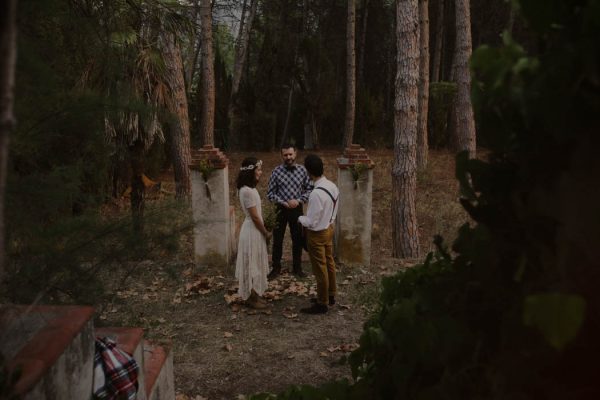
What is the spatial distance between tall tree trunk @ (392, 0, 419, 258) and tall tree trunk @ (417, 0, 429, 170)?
251 inches

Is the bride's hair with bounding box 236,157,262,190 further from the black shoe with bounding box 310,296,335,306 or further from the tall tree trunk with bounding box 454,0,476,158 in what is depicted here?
the tall tree trunk with bounding box 454,0,476,158

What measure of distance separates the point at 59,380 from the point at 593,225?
179 centimetres

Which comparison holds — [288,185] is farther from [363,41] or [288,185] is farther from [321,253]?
[363,41]

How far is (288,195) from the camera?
7840 millimetres

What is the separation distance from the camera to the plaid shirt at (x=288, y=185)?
7.77 meters

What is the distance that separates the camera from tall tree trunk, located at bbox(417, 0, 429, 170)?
14953 millimetres

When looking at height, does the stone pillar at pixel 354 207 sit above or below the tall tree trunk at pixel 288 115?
below

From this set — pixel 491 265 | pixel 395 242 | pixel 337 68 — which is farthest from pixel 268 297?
pixel 337 68

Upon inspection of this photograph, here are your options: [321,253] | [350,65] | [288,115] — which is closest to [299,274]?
[321,253]

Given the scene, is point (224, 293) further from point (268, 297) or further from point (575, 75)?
point (575, 75)

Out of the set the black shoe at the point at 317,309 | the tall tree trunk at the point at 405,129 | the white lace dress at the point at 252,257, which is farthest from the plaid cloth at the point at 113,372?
the tall tree trunk at the point at 405,129

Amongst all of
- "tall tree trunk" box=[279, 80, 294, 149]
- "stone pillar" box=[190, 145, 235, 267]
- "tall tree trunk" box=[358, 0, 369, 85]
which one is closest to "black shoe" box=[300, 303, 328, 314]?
"stone pillar" box=[190, 145, 235, 267]

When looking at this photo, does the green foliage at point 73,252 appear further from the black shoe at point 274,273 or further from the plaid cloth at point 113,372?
the black shoe at point 274,273

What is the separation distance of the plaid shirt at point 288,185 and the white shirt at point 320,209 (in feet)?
5.02
